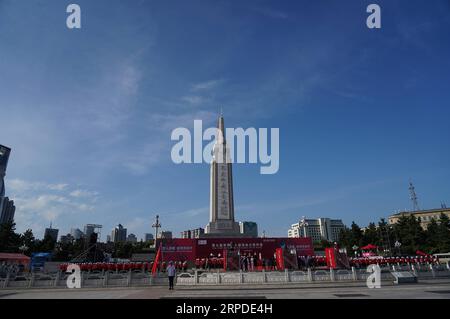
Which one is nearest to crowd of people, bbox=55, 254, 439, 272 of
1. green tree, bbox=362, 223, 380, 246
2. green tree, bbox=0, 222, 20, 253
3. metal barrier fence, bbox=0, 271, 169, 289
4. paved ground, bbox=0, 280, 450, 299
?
metal barrier fence, bbox=0, 271, 169, 289

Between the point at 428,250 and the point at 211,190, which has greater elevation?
the point at 211,190

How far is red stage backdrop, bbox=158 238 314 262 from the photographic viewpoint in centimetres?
3962

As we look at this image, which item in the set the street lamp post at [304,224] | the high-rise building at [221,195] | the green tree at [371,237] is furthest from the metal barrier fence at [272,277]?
the street lamp post at [304,224]

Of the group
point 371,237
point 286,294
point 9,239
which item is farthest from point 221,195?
point 286,294

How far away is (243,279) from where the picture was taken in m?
19.1

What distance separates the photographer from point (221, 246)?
41781 millimetres

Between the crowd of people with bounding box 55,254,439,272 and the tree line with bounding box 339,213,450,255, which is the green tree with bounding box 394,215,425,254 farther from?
the crowd of people with bounding box 55,254,439,272

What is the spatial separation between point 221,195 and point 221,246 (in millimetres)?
20933

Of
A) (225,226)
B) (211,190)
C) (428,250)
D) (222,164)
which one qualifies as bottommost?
(428,250)
